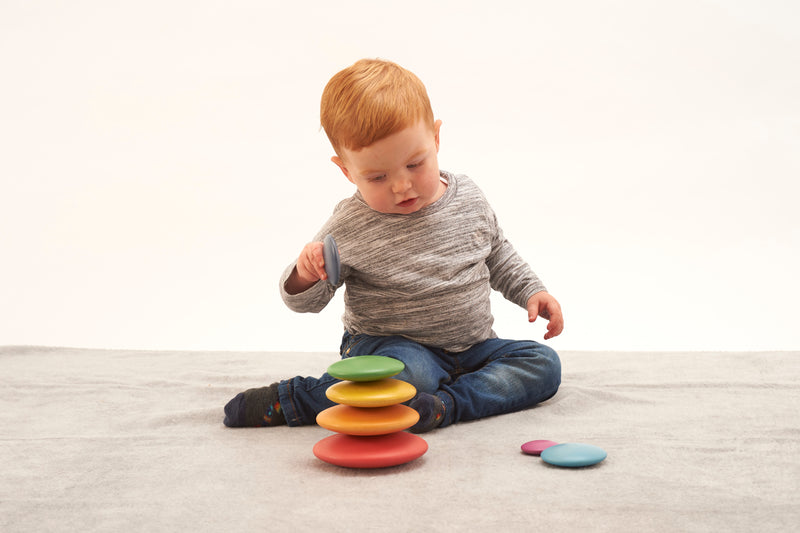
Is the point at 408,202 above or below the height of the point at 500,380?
above

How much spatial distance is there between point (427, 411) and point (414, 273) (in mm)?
287

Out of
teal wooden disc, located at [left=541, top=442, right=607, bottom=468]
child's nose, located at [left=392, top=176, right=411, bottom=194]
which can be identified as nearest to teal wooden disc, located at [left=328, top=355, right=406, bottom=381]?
teal wooden disc, located at [left=541, top=442, right=607, bottom=468]

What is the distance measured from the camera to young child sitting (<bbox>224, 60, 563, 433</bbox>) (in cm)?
125

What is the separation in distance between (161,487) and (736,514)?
67cm

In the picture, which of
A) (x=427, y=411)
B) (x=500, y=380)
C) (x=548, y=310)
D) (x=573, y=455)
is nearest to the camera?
(x=573, y=455)

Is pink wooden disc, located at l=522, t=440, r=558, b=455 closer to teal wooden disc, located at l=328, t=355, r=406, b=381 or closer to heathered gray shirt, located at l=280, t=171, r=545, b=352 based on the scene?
teal wooden disc, located at l=328, t=355, r=406, b=381

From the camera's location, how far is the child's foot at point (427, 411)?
47.4 inches

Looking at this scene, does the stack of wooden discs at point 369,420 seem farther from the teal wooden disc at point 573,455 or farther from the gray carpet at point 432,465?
the teal wooden disc at point 573,455

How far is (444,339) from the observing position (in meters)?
1.44

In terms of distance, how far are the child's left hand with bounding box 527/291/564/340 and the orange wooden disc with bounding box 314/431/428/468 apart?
467 mm

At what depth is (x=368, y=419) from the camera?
41.3 inches

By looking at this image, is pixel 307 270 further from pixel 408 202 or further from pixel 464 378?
pixel 464 378

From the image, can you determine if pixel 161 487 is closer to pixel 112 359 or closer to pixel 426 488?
pixel 426 488

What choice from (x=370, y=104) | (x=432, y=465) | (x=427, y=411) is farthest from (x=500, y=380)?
(x=370, y=104)
